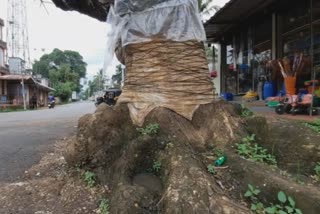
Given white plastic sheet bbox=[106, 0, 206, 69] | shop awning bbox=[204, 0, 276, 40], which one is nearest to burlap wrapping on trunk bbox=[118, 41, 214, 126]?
white plastic sheet bbox=[106, 0, 206, 69]

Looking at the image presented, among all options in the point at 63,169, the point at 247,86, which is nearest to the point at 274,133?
the point at 63,169

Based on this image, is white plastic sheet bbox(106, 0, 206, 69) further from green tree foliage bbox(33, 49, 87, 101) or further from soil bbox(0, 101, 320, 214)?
green tree foliage bbox(33, 49, 87, 101)

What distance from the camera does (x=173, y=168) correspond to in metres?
2.55

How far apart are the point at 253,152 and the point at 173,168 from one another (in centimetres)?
79

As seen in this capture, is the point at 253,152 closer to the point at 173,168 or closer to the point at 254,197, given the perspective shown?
the point at 254,197

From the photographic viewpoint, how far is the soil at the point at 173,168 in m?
2.32

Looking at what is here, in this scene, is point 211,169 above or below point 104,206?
above

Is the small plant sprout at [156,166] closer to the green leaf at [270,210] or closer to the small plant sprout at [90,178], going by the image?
the small plant sprout at [90,178]

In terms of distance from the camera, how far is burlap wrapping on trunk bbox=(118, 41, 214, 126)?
10.6ft

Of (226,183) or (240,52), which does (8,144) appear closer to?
(226,183)

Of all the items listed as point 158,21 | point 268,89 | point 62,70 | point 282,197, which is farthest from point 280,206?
point 62,70

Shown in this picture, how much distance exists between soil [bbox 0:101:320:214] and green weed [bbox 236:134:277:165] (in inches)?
2.4

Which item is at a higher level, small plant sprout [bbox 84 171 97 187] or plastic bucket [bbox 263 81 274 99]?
plastic bucket [bbox 263 81 274 99]

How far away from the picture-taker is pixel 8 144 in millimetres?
5539
